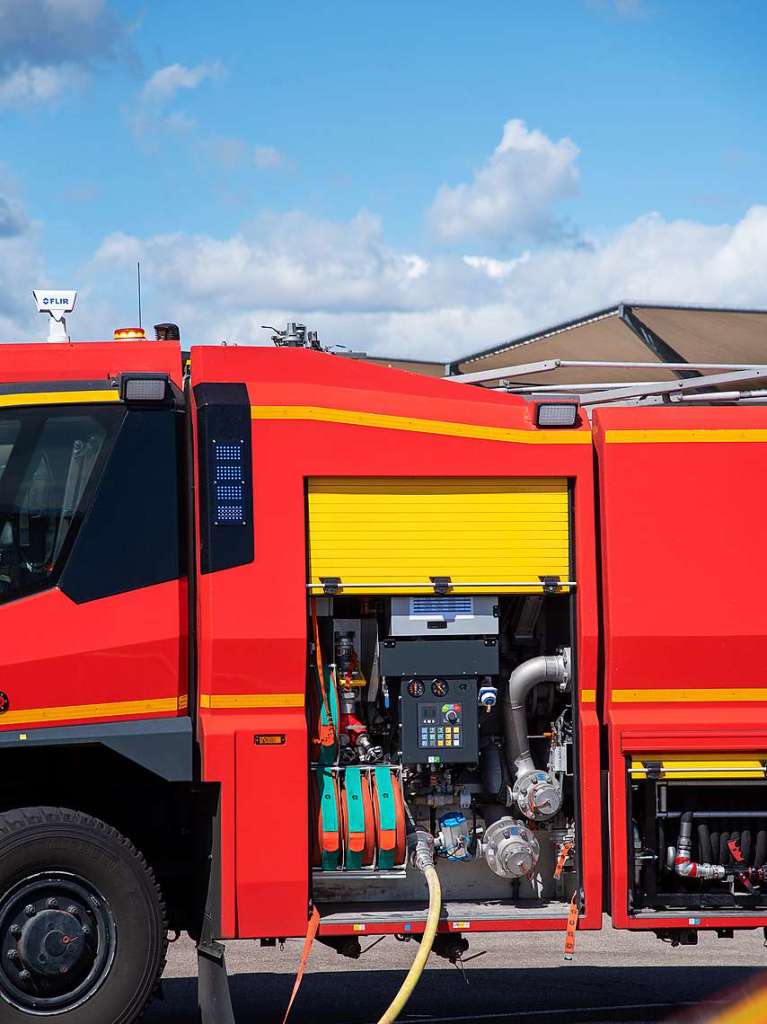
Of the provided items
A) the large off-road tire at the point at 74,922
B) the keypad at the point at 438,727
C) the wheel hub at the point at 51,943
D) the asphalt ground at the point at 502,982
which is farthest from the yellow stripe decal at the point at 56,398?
the asphalt ground at the point at 502,982

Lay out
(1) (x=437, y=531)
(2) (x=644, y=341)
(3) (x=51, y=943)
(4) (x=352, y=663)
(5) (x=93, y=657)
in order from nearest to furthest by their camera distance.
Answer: (3) (x=51, y=943), (5) (x=93, y=657), (1) (x=437, y=531), (4) (x=352, y=663), (2) (x=644, y=341)

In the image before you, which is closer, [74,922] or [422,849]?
[74,922]

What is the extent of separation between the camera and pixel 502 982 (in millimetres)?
8406

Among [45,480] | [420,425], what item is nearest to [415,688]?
[420,425]

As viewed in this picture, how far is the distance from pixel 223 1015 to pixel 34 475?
2.57 meters

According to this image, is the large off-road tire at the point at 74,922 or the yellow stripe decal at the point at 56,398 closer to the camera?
the large off-road tire at the point at 74,922

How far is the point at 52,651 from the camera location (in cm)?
579

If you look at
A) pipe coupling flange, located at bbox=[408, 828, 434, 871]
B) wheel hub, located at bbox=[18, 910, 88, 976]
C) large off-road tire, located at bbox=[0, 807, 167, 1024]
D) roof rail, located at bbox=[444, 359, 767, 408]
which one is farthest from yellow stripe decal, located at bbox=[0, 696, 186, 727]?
roof rail, located at bbox=[444, 359, 767, 408]

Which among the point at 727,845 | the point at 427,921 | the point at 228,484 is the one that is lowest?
the point at 427,921

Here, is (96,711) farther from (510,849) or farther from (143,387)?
(510,849)

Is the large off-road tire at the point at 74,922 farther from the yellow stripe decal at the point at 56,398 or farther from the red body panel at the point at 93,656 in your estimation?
the yellow stripe decal at the point at 56,398

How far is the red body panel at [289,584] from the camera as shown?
5941 millimetres

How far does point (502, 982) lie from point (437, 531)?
3.56m

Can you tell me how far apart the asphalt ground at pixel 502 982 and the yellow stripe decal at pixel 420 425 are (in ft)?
10.2
